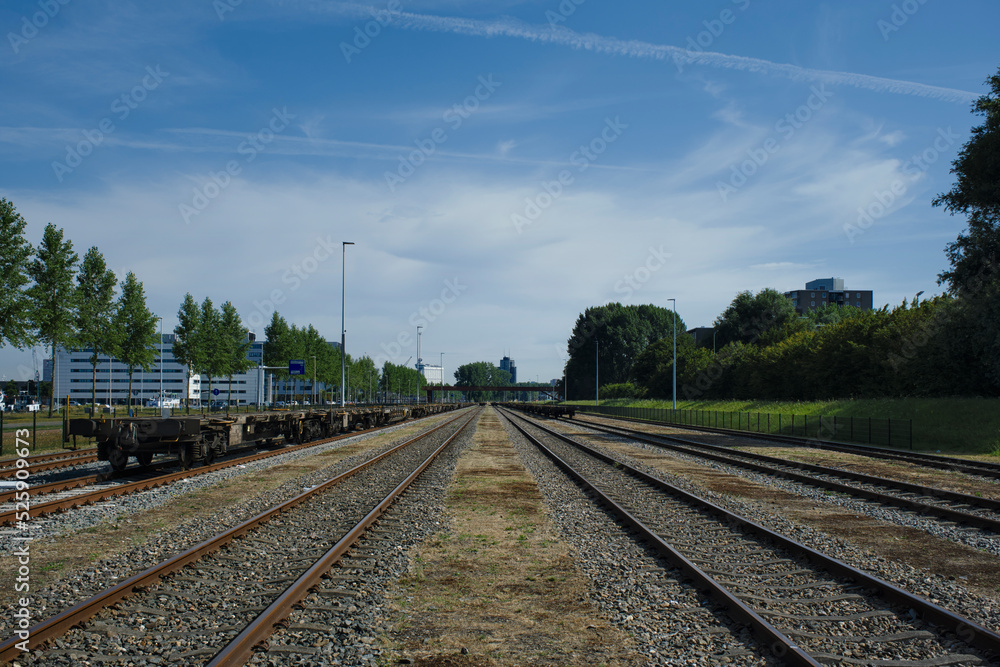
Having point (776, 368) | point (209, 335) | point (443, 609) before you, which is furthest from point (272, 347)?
point (443, 609)

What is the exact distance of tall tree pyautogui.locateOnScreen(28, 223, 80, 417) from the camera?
79.7ft

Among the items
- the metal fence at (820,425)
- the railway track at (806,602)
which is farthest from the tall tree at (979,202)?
the railway track at (806,602)

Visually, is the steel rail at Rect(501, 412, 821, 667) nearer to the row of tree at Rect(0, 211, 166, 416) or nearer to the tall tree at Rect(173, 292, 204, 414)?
the row of tree at Rect(0, 211, 166, 416)

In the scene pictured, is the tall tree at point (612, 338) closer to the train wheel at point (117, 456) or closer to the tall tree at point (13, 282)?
the tall tree at point (13, 282)

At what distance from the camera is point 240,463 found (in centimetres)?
1881

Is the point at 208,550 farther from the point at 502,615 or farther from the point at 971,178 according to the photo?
the point at 971,178

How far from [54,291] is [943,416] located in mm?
39741

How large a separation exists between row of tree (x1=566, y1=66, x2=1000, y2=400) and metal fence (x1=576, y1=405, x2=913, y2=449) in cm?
602

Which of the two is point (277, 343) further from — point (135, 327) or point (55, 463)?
point (55, 463)

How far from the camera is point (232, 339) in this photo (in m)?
53.5

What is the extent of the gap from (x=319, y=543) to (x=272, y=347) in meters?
60.1

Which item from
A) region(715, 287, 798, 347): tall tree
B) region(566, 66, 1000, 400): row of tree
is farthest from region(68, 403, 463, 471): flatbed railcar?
region(715, 287, 798, 347): tall tree

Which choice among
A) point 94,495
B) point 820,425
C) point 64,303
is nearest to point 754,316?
point 820,425

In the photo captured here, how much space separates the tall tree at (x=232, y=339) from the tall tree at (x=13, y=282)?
2965cm
